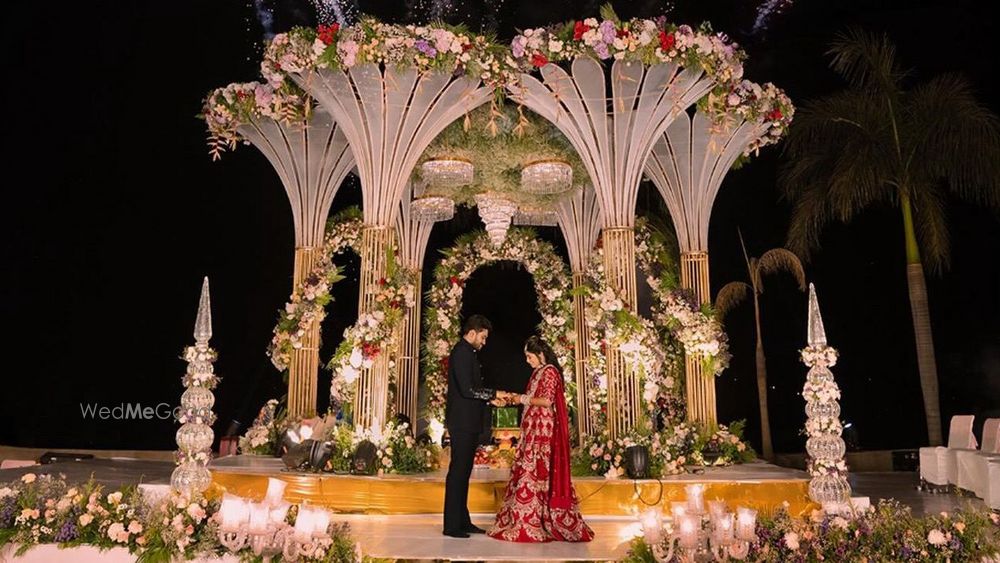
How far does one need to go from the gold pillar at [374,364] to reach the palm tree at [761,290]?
7.06m

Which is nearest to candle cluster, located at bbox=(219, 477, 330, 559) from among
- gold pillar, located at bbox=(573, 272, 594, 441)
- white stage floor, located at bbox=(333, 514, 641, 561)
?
white stage floor, located at bbox=(333, 514, 641, 561)

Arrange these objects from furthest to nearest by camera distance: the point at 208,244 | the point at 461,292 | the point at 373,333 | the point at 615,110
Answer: the point at 208,244
the point at 461,292
the point at 615,110
the point at 373,333

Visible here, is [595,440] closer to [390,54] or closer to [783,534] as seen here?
[783,534]

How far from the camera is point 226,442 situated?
487 inches

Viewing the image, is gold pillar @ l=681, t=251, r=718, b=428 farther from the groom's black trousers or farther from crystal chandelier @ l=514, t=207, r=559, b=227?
the groom's black trousers

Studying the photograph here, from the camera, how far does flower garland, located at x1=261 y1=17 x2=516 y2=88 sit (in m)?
7.58

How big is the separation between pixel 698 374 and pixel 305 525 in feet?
22.0

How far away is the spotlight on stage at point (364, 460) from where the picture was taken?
7270 mm

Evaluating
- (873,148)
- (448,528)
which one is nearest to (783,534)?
(448,528)

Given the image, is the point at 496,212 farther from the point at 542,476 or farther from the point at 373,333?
the point at 542,476

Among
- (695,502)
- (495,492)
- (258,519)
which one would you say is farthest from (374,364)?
(695,502)

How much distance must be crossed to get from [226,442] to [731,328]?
9668mm

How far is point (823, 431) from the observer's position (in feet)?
17.5

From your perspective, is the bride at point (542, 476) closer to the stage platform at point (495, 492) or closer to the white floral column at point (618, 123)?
the stage platform at point (495, 492)
